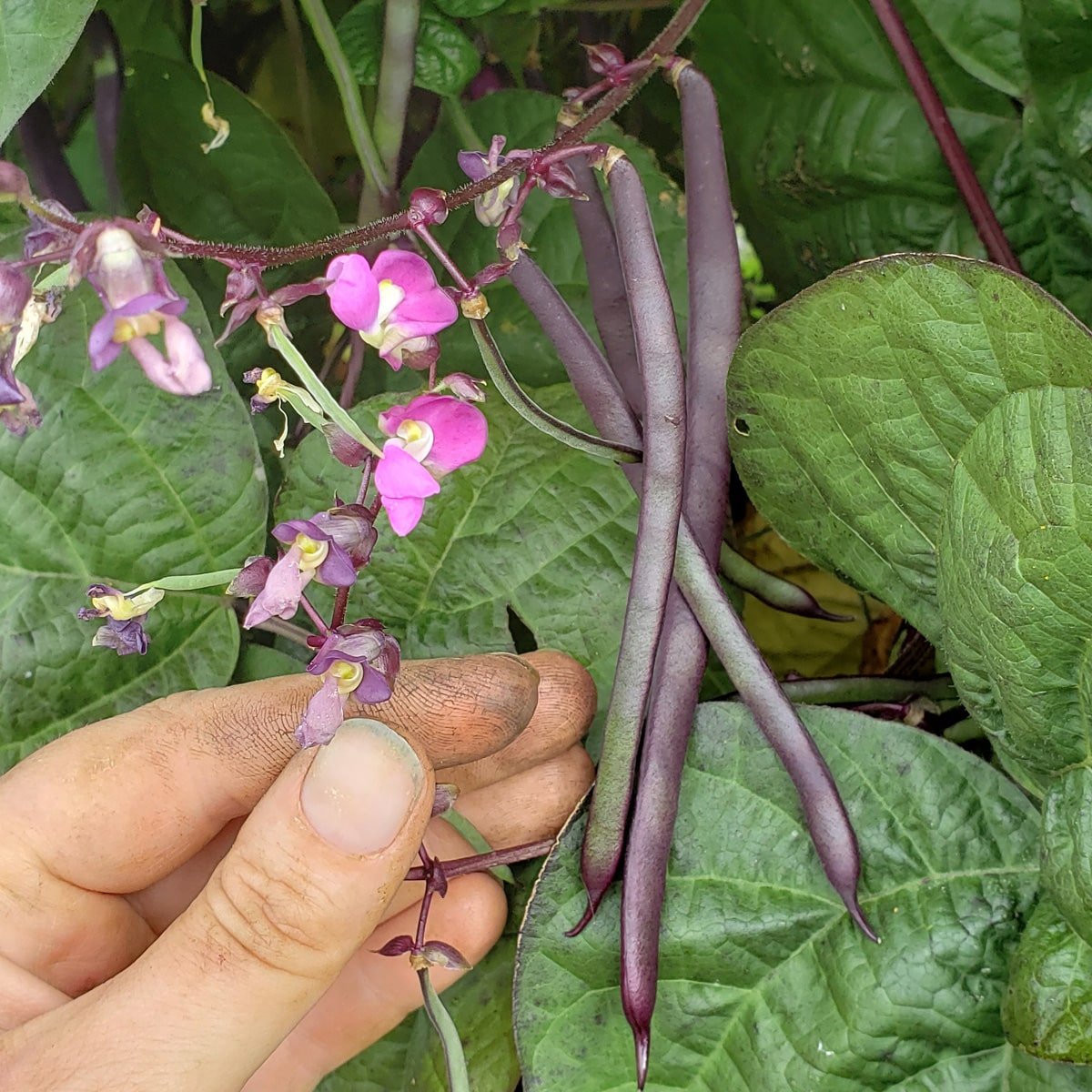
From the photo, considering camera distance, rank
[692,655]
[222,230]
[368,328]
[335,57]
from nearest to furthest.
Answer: [368,328] → [692,655] → [335,57] → [222,230]

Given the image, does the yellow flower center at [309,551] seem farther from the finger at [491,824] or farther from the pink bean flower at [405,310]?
the finger at [491,824]

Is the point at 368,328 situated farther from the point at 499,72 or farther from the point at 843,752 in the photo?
the point at 499,72

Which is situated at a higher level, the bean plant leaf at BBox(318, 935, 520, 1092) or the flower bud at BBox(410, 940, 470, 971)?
the flower bud at BBox(410, 940, 470, 971)

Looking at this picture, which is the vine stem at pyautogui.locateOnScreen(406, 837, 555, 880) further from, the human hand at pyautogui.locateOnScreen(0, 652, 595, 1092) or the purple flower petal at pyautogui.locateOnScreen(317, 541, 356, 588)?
the purple flower petal at pyautogui.locateOnScreen(317, 541, 356, 588)

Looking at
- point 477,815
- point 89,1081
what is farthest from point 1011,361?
point 89,1081

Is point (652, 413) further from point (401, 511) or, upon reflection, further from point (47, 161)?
point (47, 161)

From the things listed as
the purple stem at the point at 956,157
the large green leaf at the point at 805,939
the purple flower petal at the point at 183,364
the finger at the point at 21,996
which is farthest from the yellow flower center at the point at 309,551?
the purple stem at the point at 956,157

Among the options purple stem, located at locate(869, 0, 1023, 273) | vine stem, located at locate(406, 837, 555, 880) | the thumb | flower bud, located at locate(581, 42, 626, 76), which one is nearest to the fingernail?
the thumb
